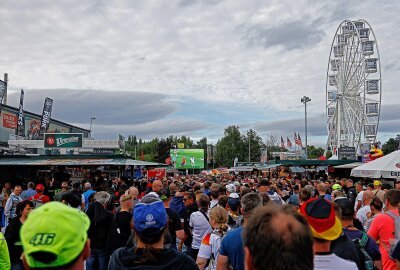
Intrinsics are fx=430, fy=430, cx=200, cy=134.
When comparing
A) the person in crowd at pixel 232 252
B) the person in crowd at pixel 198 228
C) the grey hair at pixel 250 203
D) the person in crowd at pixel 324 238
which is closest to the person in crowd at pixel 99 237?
the person in crowd at pixel 198 228

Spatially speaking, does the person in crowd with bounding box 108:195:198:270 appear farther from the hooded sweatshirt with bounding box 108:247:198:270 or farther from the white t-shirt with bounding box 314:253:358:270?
the white t-shirt with bounding box 314:253:358:270

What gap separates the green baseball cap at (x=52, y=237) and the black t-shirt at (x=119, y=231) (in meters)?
4.92

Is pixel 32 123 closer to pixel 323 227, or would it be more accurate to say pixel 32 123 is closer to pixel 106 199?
pixel 106 199

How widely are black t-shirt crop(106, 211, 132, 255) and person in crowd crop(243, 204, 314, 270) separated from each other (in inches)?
201

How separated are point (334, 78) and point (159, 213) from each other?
160 ft

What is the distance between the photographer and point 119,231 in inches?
281

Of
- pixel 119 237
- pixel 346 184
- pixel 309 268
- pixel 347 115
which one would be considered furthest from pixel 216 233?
pixel 347 115

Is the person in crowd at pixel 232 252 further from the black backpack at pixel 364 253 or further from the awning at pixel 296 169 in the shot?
the awning at pixel 296 169

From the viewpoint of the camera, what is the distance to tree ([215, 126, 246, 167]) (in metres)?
121

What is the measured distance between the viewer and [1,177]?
24078 mm

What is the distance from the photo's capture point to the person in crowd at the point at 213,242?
17.4 feet

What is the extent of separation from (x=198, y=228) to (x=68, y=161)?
50.6 feet

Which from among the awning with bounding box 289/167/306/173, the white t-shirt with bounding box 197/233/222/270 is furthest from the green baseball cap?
the awning with bounding box 289/167/306/173

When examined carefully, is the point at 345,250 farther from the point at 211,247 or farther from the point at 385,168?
the point at 385,168
